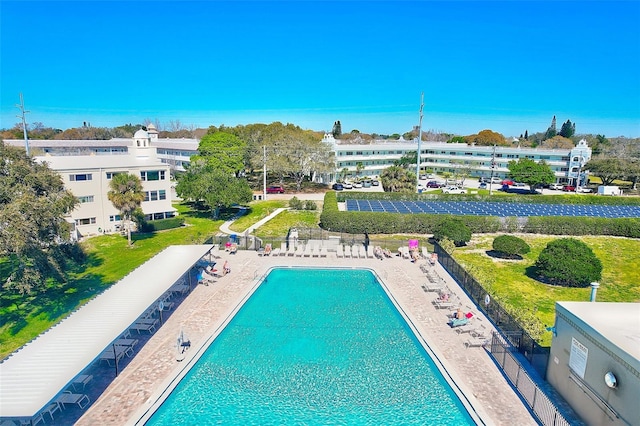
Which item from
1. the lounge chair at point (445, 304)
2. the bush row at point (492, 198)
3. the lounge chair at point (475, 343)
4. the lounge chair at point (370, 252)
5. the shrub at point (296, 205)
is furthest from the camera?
the bush row at point (492, 198)

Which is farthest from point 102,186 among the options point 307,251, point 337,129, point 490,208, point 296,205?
point 337,129

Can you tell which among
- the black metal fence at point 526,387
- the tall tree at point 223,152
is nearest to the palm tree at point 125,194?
the tall tree at point 223,152

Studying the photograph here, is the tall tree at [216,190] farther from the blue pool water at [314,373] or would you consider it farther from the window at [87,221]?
the blue pool water at [314,373]

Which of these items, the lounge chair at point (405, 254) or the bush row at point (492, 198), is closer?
the lounge chair at point (405, 254)

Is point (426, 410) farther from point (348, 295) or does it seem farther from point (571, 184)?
point (571, 184)

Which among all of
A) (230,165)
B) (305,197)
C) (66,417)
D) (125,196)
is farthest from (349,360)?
(230,165)

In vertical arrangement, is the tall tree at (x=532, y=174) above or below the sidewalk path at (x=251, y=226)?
above

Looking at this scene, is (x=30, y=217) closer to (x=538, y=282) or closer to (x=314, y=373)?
(x=314, y=373)
